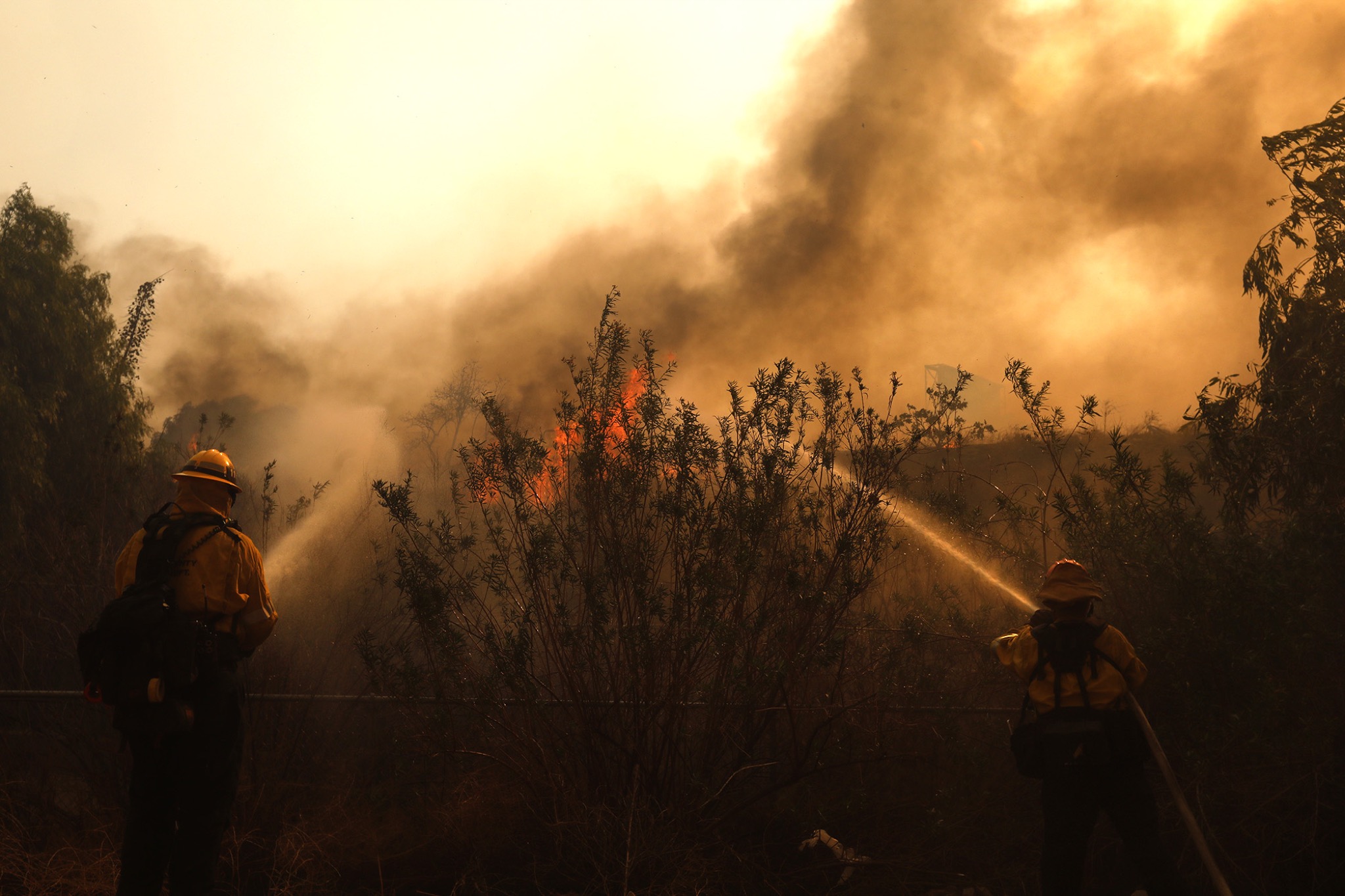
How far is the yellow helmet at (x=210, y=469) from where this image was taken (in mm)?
3977

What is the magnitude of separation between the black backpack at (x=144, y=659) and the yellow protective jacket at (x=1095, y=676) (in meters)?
3.96

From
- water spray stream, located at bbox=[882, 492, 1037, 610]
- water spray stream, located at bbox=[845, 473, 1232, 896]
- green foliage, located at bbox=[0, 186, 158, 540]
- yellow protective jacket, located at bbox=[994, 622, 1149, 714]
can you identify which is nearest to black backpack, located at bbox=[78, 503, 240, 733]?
water spray stream, located at bbox=[845, 473, 1232, 896]

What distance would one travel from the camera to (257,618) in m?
3.95

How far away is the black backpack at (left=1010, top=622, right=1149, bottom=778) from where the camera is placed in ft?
13.7

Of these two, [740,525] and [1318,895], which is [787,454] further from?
[1318,895]

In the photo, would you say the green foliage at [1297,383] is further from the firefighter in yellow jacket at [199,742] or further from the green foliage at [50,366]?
Result: the green foliage at [50,366]

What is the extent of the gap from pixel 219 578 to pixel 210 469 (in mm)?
555

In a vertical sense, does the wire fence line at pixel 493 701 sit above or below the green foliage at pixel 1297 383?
below

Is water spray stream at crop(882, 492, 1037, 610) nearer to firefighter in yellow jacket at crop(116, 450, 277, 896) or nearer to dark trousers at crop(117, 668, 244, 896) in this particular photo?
firefighter in yellow jacket at crop(116, 450, 277, 896)

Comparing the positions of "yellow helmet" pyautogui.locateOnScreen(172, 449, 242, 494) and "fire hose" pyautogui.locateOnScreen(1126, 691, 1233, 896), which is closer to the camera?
"yellow helmet" pyautogui.locateOnScreen(172, 449, 242, 494)

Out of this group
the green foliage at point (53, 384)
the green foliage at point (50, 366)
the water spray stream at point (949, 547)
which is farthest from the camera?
the green foliage at point (50, 366)

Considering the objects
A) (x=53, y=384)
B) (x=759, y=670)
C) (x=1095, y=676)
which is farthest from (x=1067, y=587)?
(x=53, y=384)

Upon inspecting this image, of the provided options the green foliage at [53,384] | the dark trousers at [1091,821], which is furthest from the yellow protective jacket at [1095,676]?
the green foliage at [53,384]

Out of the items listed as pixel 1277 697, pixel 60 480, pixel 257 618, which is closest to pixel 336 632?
pixel 257 618
